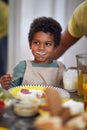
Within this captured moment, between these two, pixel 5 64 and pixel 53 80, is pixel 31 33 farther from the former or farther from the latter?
pixel 5 64

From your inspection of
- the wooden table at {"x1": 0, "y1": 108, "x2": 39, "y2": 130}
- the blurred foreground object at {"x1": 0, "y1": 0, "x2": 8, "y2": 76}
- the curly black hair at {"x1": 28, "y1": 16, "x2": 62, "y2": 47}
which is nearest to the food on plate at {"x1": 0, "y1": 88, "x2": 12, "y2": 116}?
the wooden table at {"x1": 0, "y1": 108, "x2": 39, "y2": 130}

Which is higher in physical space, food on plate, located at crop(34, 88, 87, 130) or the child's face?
the child's face

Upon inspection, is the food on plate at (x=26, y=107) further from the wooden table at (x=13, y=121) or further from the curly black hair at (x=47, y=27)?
the curly black hair at (x=47, y=27)

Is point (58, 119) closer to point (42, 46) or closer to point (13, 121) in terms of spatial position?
point (13, 121)

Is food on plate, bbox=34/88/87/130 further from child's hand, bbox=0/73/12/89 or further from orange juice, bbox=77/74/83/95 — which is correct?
child's hand, bbox=0/73/12/89

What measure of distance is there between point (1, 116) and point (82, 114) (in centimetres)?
27

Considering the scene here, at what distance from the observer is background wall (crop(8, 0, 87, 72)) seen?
4.59ft

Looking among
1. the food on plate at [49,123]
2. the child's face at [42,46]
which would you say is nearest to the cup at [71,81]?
the child's face at [42,46]

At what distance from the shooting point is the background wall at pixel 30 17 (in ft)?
4.59

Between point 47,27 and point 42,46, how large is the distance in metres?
0.10

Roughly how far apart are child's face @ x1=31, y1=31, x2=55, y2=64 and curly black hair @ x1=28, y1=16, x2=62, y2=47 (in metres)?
0.02

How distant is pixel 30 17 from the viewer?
1436 millimetres

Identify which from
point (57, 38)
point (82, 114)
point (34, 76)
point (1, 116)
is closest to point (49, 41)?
point (57, 38)

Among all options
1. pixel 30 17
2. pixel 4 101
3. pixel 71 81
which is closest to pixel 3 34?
pixel 30 17
